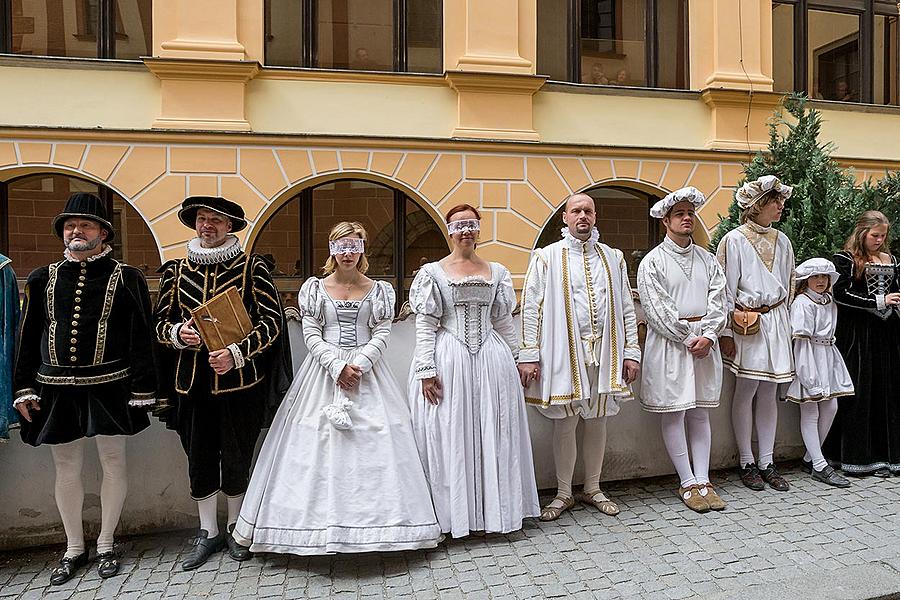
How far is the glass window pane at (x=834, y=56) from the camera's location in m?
11.2

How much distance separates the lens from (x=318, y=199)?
31.7 feet

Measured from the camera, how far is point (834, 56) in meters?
11.4

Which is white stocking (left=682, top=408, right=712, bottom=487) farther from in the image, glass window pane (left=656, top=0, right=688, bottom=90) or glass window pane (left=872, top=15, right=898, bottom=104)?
glass window pane (left=872, top=15, right=898, bottom=104)

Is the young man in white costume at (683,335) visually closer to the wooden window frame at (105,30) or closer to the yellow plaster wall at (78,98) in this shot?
the yellow plaster wall at (78,98)

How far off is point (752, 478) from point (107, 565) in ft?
13.2

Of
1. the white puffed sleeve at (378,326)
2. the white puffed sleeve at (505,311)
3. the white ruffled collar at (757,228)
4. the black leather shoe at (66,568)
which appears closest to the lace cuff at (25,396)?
the black leather shoe at (66,568)

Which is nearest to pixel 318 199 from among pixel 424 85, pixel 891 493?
pixel 424 85

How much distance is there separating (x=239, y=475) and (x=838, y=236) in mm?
4760

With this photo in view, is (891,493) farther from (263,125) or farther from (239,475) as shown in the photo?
(263,125)

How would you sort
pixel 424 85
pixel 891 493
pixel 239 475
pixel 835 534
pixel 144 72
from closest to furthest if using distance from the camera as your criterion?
pixel 239 475 → pixel 835 534 → pixel 891 493 → pixel 144 72 → pixel 424 85

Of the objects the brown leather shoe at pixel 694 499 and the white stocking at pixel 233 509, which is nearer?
the white stocking at pixel 233 509

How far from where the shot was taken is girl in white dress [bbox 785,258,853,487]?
4.81 m

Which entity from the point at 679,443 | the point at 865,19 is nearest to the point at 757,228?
the point at 679,443

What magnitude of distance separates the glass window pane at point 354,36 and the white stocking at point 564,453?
6.79 metres
